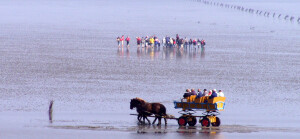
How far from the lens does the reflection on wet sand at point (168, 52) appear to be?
5751 cm

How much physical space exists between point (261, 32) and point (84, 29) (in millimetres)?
21374

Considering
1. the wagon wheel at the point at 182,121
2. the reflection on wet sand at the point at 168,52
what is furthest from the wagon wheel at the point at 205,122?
the reflection on wet sand at the point at 168,52

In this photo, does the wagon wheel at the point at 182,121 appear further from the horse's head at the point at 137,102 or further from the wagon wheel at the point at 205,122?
the horse's head at the point at 137,102

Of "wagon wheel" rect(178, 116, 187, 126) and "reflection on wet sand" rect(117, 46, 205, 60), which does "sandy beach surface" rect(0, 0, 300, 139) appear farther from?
"wagon wheel" rect(178, 116, 187, 126)

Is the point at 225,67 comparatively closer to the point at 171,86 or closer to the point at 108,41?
the point at 171,86

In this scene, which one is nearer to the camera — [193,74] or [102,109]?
[102,109]

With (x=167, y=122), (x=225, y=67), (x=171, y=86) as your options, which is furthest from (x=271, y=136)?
(x=225, y=67)

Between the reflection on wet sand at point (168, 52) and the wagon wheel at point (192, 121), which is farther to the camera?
the reflection on wet sand at point (168, 52)

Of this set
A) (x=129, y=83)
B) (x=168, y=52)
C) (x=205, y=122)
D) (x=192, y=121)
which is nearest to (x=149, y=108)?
(x=192, y=121)

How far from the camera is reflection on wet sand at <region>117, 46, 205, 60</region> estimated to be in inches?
2264

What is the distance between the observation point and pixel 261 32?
9244 centimetres

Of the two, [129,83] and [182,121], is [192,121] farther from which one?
[129,83]

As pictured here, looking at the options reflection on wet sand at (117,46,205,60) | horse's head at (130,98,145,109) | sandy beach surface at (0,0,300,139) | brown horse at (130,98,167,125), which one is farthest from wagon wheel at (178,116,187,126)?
reflection on wet sand at (117,46,205,60)

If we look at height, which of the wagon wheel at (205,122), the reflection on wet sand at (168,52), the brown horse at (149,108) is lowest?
the wagon wheel at (205,122)
